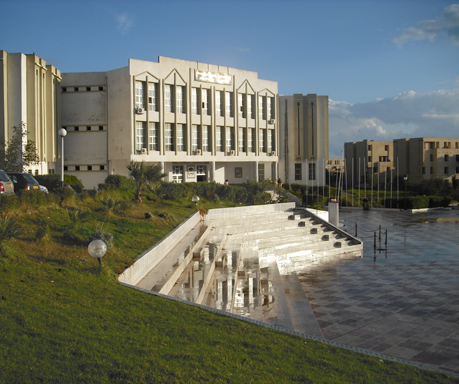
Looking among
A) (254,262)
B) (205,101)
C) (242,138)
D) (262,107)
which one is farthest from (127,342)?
(262,107)

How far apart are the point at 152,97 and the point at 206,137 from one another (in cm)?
603

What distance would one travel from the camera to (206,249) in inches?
558

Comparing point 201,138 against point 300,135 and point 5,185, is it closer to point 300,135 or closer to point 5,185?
point 300,135

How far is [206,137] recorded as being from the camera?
37375mm

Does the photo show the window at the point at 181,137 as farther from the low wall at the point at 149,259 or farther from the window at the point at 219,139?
the low wall at the point at 149,259

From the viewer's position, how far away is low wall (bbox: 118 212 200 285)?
870 cm

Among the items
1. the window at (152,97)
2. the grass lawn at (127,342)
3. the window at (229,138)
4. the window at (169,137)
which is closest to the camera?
the grass lawn at (127,342)

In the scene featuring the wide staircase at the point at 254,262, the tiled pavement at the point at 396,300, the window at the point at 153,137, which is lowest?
the tiled pavement at the point at 396,300

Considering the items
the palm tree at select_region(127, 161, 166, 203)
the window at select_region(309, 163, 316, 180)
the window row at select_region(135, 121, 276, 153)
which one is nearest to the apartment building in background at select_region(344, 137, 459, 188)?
the window at select_region(309, 163, 316, 180)

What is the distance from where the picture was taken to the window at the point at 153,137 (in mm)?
33562

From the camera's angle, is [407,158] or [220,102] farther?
[407,158]

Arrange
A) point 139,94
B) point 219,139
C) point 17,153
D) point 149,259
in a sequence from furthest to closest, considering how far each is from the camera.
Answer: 1. point 219,139
2. point 139,94
3. point 17,153
4. point 149,259

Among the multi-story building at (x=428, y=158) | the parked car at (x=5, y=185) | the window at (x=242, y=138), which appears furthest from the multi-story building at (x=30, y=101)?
the multi-story building at (x=428, y=158)

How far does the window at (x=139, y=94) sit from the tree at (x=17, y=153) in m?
8.52
